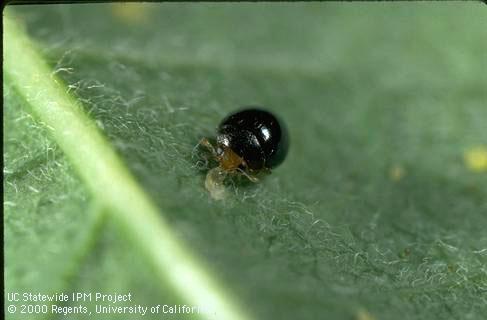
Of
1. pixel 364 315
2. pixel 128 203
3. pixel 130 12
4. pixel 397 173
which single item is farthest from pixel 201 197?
pixel 130 12

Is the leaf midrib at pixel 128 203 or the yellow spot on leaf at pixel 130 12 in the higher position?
the yellow spot on leaf at pixel 130 12

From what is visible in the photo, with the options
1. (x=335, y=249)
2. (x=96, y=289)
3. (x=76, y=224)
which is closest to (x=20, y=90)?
(x=76, y=224)

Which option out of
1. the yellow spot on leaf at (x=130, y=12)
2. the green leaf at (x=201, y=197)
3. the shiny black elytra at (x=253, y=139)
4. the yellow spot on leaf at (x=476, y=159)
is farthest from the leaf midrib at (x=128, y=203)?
the yellow spot on leaf at (x=476, y=159)

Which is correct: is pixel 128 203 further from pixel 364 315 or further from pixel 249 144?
pixel 364 315

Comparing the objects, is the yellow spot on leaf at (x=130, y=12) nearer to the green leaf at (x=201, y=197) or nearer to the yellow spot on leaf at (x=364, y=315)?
the green leaf at (x=201, y=197)

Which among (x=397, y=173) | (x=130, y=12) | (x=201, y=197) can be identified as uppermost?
(x=130, y=12)
